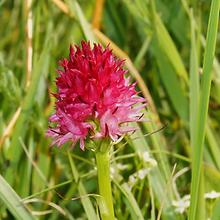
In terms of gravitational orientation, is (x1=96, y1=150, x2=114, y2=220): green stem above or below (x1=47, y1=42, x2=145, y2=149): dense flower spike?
below

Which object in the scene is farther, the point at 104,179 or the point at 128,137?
the point at 128,137

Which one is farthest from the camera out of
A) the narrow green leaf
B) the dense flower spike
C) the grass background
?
the grass background

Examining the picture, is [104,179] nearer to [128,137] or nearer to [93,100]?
[93,100]

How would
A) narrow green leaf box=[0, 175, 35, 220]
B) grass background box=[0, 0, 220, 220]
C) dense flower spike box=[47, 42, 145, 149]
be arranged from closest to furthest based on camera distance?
1. dense flower spike box=[47, 42, 145, 149]
2. narrow green leaf box=[0, 175, 35, 220]
3. grass background box=[0, 0, 220, 220]

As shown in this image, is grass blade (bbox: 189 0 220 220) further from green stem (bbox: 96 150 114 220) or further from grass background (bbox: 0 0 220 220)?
green stem (bbox: 96 150 114 220)

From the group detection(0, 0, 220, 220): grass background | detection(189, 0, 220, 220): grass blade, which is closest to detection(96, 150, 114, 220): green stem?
detection(0, 0, 220, 220): grass background

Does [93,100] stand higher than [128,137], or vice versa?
[93,100]

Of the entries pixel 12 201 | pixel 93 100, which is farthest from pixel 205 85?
pixel 12 201
